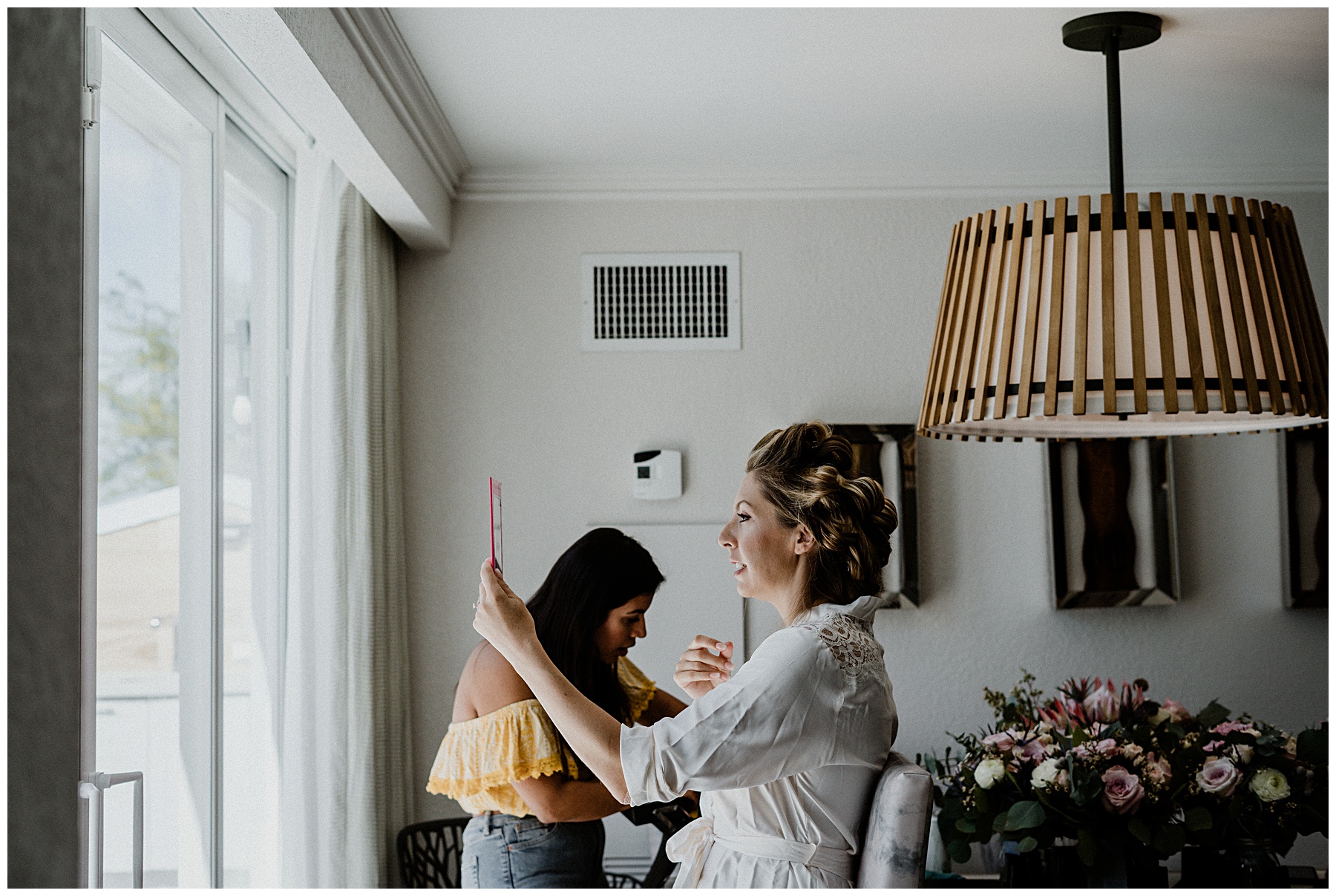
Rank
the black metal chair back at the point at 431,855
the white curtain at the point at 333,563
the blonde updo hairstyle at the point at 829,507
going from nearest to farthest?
the blonde updo hairstyle at the point at 829,507 < the white curtain at the point at 333,563 < the black metal chair back at the point at 431,855

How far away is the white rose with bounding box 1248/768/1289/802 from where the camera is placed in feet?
6.47

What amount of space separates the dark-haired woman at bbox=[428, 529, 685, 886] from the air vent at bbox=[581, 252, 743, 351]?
0.97 metres

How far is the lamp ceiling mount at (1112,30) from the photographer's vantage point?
86.1 inches

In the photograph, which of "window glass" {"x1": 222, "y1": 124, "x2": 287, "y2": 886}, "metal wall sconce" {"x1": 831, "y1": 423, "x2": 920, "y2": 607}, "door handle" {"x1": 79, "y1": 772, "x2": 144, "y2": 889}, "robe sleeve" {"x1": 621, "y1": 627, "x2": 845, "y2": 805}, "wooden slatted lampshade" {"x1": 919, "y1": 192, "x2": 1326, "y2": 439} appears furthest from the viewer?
"metal wall sconce" {"x1": 831, "y1": 423, "x2": 920, "y2": 607}

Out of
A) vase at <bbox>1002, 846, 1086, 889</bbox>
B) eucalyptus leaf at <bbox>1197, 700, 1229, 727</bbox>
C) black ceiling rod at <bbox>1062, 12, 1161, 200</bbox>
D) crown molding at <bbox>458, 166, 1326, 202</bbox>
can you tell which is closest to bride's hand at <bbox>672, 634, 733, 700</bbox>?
vase at <bbox>1002, 846, 1086, 889</bbox>

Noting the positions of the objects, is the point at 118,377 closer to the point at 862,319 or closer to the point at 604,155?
the point at 604,155

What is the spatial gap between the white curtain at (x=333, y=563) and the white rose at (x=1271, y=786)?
6.37 feet

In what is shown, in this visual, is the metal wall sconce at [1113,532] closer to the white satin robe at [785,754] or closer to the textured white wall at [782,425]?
the textured white wall at [782,425]

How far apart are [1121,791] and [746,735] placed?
3.07 feet

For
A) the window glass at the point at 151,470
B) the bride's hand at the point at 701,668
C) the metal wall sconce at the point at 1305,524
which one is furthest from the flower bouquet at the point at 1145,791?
the window glass at the point at 151,470

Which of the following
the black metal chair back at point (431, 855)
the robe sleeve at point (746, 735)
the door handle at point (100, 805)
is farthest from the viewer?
the black metal chair back at point (431, 855)

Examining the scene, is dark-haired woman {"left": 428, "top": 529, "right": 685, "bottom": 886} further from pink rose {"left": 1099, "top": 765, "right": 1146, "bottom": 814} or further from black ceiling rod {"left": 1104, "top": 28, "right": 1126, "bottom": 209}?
black ceiling rod {"left": 1104, "top": 28, "right": 1126, "bottom": 209}

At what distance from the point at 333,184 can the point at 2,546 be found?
6.31ft

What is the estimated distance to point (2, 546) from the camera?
0.85 meters
